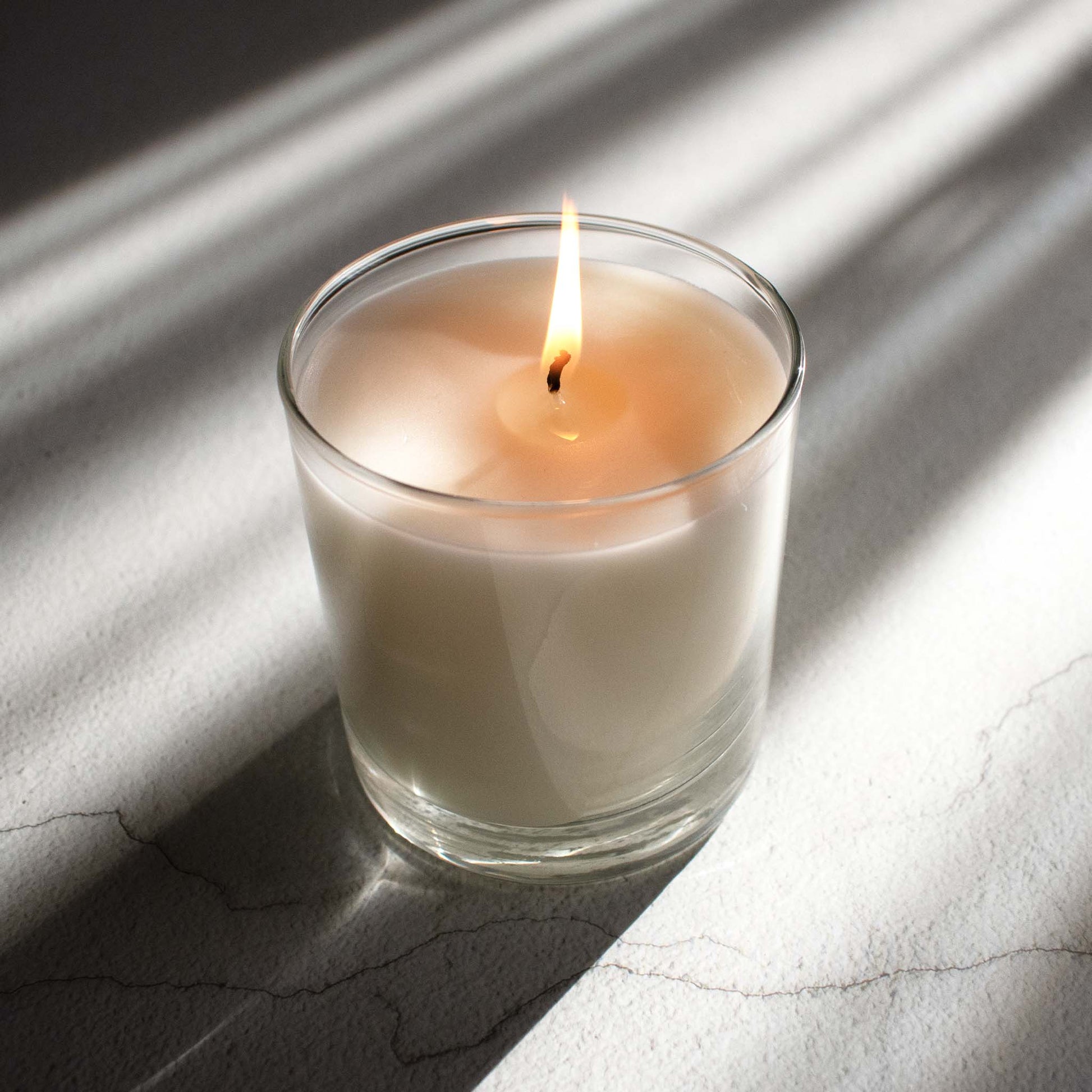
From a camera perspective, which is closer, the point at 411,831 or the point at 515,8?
the point at 411,831

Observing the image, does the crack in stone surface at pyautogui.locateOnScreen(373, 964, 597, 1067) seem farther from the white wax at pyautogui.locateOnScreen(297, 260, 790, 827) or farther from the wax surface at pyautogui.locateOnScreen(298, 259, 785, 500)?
the wax surface at pyautogui.locateOnScreen(298, 259, 785, 500)

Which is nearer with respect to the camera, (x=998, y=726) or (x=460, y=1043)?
(x=460, y=1043)

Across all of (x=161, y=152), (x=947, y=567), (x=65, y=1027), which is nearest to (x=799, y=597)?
(x=947, y=567)

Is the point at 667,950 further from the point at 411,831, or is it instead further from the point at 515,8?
the point at 515,8

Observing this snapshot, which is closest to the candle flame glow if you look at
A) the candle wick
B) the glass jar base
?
the candle wick

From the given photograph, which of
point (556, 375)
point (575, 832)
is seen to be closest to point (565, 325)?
point (556, 375)

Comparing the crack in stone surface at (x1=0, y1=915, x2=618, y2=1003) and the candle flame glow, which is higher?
the candle flame glow

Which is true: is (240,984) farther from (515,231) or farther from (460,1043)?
(515,231)
